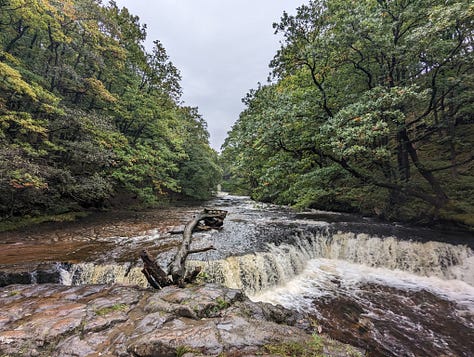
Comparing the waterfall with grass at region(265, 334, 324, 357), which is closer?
grass at region(265, 334, 324, 357)

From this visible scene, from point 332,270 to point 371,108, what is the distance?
562 centimetres

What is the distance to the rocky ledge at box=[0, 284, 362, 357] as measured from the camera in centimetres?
215

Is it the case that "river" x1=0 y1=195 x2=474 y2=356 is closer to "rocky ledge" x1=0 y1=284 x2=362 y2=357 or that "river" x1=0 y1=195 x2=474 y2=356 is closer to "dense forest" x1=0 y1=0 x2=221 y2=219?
"rocky ledge" x1=0 y1=284 x2=362 y2=357

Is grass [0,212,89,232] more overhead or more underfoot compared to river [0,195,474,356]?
more overhead

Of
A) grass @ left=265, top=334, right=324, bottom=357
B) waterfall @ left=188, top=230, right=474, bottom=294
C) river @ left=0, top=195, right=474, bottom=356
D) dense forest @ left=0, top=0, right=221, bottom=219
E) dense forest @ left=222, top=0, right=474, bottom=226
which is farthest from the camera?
dense forest @ left=0, top=0, right=221, bottom=219

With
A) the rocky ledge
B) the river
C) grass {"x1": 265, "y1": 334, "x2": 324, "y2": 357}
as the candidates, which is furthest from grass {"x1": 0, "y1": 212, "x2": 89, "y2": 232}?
grass {"x1": 265, "y1": 334, "x2": 324, "y2": 357}

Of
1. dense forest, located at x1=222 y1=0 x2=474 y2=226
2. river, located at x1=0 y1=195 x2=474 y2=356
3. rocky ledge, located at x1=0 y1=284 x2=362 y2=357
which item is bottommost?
river, located at x1=0 y1=195 x2=474 y2=356

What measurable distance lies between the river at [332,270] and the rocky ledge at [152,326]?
1522 mm

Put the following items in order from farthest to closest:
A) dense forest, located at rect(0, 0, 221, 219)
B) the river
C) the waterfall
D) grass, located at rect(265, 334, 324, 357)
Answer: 1. dense forest, located at rect(0, 0, 221, 219)
2. the waterfall
3. the river
4. grass, located at rect(265, 334, 324, 357)

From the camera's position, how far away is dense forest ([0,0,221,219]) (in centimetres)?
794

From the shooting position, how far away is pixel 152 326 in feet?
8.23

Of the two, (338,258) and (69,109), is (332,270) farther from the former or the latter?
(69,109)

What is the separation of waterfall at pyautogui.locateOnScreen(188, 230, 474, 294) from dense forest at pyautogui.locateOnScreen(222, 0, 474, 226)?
73.8 inches

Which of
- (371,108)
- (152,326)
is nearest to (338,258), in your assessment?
(371,108)
